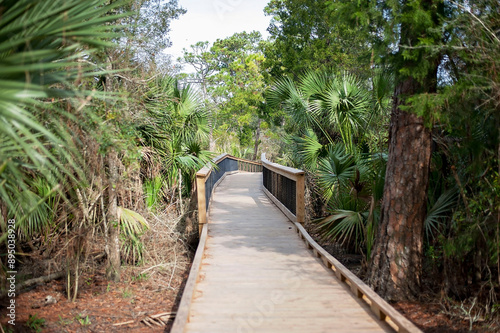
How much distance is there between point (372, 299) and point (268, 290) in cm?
130

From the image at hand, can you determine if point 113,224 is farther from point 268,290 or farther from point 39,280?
A: point 268,290

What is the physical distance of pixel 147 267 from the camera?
7680mm

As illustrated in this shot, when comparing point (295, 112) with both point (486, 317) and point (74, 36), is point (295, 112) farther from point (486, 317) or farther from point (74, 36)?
point (74, 36)

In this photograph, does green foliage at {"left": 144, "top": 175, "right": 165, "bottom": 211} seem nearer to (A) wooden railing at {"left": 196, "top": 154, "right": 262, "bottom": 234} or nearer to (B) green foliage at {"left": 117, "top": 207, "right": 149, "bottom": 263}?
(A) wooden railing at {"left": 196, "top": 154, "right": 262, "bottom": 234}

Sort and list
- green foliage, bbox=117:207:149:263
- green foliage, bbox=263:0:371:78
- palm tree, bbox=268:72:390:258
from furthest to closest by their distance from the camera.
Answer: green foliage, bbox=263:0:371:78, palm tree, bbox=268:72:390:258, green foliage, bbox=117:207:149:263

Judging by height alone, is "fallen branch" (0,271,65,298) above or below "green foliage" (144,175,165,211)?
below

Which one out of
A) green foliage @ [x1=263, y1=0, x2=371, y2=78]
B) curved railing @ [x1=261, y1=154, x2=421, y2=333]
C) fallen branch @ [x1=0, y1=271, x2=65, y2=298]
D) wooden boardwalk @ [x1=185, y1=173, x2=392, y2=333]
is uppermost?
green foliage @ [x1=263, y1=0, x2=371, y2=78]

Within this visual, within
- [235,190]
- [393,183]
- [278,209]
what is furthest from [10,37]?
[235,190]

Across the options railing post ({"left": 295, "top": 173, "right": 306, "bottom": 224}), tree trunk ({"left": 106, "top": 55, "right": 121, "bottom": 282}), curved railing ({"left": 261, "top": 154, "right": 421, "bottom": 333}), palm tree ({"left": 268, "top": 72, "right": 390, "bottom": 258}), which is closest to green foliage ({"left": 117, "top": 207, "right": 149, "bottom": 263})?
tree trunk ({"left": 106, "top": 55, "right": 121, "bottom": 282})

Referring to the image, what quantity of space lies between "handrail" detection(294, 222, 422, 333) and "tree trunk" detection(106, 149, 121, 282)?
121 inches

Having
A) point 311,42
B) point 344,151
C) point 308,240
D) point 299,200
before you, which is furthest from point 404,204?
point 311,42

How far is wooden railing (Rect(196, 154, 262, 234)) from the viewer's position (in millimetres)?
8621

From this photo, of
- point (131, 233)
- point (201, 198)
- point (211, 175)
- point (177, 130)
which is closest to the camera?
point (131, 233)

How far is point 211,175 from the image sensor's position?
12.2 metres
